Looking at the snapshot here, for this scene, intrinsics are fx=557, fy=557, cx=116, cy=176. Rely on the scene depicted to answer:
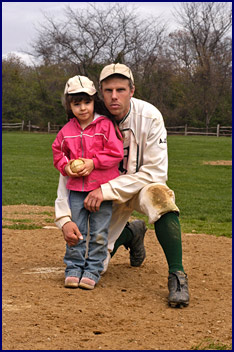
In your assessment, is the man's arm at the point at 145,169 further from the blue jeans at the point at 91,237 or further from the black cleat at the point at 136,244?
the black cleat at the point at 136,244

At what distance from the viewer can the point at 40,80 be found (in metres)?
43.7

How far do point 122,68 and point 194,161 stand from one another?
15.9 meters

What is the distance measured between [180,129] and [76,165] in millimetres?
38424

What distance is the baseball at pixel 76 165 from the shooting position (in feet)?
12.9

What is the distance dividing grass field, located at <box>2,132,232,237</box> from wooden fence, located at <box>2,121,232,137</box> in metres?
15.2

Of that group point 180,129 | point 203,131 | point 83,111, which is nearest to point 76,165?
point 83,111

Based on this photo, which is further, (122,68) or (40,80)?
(40,80)

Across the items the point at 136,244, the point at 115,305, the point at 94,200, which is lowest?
the point at 115,305

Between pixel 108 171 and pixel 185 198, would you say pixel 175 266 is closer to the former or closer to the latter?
pixel 108 171

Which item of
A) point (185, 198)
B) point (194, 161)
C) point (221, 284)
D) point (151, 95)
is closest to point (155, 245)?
point (221, 284)

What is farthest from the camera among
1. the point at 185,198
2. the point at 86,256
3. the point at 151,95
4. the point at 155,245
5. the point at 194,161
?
the point at 151,95

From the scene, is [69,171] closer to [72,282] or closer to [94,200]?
[94,200]

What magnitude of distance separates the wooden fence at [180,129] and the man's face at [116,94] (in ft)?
115

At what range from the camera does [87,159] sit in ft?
13.0
